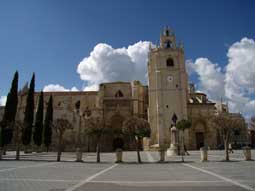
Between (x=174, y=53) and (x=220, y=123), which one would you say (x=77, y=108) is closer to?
(x=174, y=53)

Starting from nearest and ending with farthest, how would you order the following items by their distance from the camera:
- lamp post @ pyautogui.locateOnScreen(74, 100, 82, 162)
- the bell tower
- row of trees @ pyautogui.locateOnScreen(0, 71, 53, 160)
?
lamp post @ pyautogui.locateOnScreen(74, 100, 82, 162) → row of trees @ pyautogui.locateOnScreen(0, 71, 53, 160) → the bell tower

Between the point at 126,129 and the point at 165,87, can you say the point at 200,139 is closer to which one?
the point at 165,87

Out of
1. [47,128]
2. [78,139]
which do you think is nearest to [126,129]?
[47,128]

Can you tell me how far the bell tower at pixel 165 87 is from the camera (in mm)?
48156

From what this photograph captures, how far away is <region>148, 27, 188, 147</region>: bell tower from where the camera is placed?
158 ft

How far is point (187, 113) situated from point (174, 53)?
1145cm

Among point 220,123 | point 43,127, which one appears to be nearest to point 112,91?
point 43,127

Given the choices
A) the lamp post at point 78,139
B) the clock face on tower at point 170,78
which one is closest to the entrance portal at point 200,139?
the clock face on tower at point 170,78

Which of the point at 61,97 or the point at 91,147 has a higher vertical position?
the point at 61,97

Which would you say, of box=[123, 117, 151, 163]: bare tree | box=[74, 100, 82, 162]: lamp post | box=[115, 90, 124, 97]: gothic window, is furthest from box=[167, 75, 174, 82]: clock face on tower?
box=[123, 117, 151, 163]: bare tree

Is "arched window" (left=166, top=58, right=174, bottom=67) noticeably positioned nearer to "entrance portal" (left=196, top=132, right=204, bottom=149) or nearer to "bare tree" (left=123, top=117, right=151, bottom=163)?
"entrance portal" (left=196, top=132, right=204, bottom=149)

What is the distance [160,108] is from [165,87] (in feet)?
13.5

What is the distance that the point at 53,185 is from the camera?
8672 millimetres

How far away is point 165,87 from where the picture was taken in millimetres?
50125
